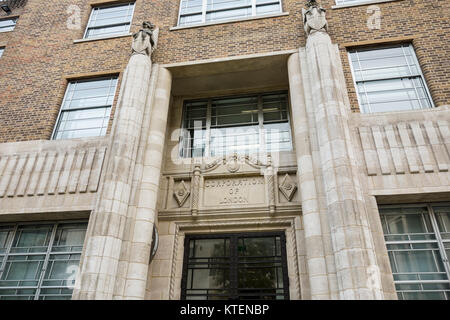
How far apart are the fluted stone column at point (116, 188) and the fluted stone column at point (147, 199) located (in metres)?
0.33

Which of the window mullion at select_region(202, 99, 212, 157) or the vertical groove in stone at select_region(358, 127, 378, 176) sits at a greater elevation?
the window mullion at select_region(202, 99, 212, 157)

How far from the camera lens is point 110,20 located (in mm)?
11164

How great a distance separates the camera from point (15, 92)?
965cm

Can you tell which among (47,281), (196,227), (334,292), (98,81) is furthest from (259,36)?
(47,281)

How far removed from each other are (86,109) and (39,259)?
14.3ft

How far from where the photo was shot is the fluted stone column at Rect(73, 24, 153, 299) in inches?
233

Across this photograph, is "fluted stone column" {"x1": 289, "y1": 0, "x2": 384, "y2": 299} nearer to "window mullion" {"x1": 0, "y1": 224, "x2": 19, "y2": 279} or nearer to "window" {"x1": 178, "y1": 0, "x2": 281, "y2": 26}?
"window" {"x1": 178, "y1": 0, "x2": 281, "y2": 26}

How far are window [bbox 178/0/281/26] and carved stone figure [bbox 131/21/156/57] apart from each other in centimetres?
174

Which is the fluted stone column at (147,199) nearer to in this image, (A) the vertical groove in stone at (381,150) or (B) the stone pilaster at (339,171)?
(B) the stone pilaster at (339,171)

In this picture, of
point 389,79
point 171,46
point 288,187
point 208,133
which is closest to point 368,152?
point 288,187

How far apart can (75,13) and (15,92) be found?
383 centimetres

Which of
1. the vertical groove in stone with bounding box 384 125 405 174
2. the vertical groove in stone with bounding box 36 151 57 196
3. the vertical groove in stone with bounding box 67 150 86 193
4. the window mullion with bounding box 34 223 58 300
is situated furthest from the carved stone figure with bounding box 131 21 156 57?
the vertical groove in stone with bounding box 384 125 405 174

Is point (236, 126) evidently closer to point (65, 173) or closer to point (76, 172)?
point (76, 172)

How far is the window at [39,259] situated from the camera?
23.1 feet
